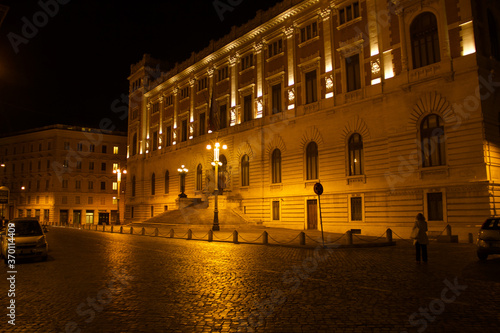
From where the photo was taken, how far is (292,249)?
57.6ft

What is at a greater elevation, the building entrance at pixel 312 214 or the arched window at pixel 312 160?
the arched window at pixel 312 160

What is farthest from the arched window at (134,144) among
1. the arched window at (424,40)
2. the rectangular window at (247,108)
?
the arched window at (424,40)

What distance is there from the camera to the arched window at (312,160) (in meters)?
30.3

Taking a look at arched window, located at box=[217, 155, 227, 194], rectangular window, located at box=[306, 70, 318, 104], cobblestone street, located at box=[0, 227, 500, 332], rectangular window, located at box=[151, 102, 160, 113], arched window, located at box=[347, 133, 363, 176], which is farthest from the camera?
rectangular window, located at box=[151, 102, 160, 113]

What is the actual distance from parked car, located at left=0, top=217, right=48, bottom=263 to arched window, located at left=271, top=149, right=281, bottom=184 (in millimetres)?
22064

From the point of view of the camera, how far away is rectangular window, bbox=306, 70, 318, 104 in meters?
30.9

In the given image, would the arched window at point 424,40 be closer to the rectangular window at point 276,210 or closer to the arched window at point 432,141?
the arched window at point 432,141

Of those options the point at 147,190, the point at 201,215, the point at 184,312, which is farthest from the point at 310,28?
the point at 147,190

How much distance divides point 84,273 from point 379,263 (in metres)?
9.23

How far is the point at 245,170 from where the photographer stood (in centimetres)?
3709

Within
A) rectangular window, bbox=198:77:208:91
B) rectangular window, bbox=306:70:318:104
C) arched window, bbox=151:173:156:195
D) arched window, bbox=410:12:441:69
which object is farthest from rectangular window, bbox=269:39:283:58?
arched window, bbox=151:173:156:195

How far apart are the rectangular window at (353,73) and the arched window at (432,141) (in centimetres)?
629

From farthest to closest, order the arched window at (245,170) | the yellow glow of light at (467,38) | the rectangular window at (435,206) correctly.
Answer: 1. the arched window at (245,170)
2. the rectangular window at (435,206)
3. the yellow glow of light at (467,38)

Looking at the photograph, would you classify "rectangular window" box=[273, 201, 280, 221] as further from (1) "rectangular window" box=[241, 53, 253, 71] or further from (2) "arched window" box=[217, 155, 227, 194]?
(1) "rectangular window" box=[241, 53, 253, 71]
